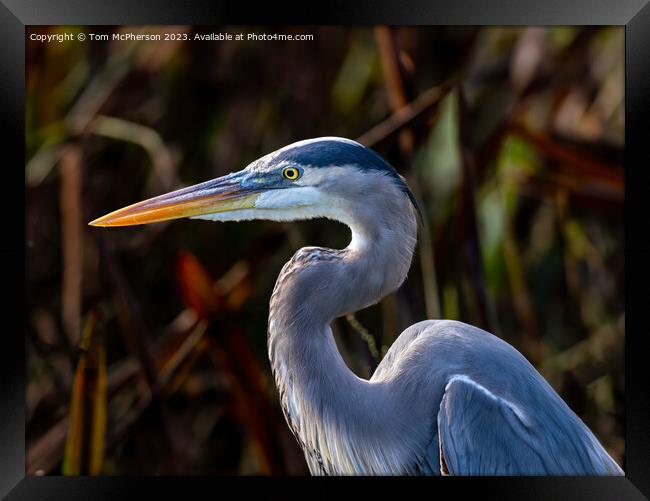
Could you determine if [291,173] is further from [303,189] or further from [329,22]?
[329,22]

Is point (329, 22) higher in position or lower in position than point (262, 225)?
higher

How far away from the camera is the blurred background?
2641 mm

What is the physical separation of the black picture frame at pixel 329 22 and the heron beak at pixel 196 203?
18.9 inches

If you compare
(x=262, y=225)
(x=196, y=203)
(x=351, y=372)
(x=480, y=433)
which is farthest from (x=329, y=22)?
(x=480, y=433)

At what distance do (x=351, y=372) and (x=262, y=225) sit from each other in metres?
0.98

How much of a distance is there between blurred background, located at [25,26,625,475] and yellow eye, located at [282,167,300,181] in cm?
60

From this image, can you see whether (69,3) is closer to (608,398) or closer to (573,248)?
(573,248)

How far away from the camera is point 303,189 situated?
204cm

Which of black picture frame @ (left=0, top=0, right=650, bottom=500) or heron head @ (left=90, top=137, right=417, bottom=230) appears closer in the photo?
heron head @ (left=90, top=137, right=417, bottom=230)

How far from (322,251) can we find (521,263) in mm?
1066

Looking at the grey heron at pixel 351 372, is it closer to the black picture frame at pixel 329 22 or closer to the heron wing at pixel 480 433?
the heron wing at pixel 480 433

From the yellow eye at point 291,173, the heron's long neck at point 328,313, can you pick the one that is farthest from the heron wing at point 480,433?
the yellow eye at point 291,173

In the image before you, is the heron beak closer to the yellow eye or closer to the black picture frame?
the yellow eye

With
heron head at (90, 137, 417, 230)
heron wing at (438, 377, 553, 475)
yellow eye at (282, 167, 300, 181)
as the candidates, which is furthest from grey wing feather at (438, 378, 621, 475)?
yellow eye at (282, 167, 300, 181)
